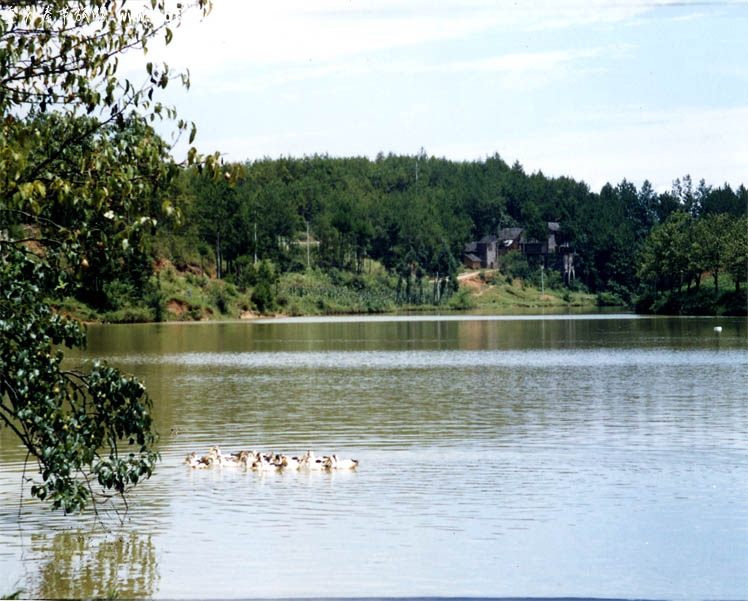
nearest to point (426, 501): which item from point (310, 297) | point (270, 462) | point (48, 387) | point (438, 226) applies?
point (270, 462)

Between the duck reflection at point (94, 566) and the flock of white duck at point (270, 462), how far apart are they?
4671mm

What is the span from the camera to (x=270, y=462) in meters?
19.1

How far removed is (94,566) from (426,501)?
5.18 meters

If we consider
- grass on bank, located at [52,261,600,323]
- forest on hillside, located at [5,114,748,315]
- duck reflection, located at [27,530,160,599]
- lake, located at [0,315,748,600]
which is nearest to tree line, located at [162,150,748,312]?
forest on hillside, located at [5,114,748,315]

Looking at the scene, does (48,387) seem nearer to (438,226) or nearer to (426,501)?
(426,501)

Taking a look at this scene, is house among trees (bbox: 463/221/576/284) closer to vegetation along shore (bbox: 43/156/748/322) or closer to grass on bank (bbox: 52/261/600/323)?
vegetation along shore (bbox: 43/156/748/322)

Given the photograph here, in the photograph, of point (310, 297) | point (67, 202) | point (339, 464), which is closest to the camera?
point (67, 202)

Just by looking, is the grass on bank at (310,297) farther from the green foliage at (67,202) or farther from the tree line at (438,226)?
the green foliage at (67,202)

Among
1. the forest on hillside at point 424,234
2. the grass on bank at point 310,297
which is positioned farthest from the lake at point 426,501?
the grass on bank at point 310,297

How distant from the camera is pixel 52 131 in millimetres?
11133

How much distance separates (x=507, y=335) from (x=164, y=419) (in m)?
42.0

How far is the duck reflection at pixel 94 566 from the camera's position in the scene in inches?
474

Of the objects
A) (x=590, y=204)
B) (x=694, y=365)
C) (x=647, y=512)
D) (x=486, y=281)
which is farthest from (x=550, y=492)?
(x=590, y=204)

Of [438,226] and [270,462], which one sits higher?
[438,226]
